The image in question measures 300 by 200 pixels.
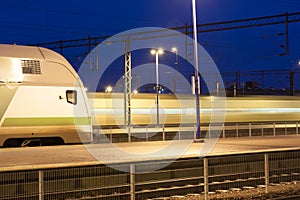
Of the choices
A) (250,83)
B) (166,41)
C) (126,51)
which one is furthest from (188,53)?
(250,83)

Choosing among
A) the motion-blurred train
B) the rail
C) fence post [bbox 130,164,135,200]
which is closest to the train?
the rail

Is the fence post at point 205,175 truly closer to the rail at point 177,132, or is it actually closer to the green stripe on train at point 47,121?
the green stripe on train at point 47,121

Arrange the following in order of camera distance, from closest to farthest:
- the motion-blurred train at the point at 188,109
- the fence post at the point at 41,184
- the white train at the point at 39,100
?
1. the fence post at the point at 41,184
2. the white train at the point at 39,100
3. the motion-blurred train at the point at 188,109

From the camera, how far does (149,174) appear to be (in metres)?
13.1

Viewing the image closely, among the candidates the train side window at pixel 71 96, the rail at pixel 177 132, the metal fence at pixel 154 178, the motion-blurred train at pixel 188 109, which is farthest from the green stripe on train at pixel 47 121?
the motion-blurred train at pixel 188 109

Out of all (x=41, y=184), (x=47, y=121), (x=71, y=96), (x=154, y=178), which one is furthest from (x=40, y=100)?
(x=41, y=184)

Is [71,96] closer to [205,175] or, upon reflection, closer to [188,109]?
[205,175]

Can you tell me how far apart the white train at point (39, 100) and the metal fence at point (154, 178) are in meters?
7.15

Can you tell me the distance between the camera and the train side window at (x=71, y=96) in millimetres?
20420

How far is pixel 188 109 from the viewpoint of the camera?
4497cm

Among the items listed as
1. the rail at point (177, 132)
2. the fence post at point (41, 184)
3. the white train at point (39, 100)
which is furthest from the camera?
the rail at point (177, 132)

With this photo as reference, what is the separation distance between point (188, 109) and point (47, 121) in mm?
26173

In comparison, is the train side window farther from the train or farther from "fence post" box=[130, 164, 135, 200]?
"fence post" box=[130, 164, 135, 200]

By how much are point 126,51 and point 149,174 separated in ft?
65.5
